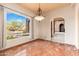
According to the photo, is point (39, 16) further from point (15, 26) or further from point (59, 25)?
point (59, 25)

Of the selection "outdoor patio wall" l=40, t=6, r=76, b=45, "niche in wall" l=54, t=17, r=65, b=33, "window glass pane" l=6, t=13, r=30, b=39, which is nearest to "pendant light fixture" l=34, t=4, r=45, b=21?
"outdoor patio wall" l=40, t=6, r=76, b=45

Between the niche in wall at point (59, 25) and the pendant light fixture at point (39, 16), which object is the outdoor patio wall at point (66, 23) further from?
the pendant light fixture at point (39, 16)

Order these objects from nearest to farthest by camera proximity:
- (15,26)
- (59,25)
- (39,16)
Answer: (39,16) → (15,26) → (59,25)

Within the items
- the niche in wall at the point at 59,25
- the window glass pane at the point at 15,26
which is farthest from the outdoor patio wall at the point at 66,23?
the window glass pane at the point at 15,26

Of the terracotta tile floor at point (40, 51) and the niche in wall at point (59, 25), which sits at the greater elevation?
the niche in wall at point (59, 25)

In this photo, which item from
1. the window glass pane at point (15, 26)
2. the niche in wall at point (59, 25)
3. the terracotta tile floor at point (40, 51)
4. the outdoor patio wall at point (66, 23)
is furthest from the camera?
the niche in wall at point (59, 25)

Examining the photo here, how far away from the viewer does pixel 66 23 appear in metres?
5.41

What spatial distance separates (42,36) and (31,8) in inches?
62.6

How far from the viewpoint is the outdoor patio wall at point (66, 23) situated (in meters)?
5.14

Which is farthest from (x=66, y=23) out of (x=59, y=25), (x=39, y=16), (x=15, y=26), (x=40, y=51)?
(x=15, y=26)

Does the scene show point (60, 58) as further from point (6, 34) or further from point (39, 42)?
point (39, 42)

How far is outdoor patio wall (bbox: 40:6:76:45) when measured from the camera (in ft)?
16.9

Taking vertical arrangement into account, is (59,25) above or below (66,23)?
below

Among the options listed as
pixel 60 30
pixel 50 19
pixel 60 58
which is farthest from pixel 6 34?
pixel 60 58
